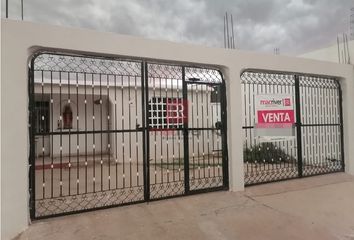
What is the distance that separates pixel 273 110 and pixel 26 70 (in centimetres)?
428

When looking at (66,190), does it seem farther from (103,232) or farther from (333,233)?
(333,233)

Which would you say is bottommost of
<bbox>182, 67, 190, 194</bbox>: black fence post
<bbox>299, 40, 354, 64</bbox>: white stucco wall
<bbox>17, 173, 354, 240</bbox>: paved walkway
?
<bbox>17, 173, 354, 240</bbox>: paved walkway

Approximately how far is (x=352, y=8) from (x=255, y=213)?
6.82 m

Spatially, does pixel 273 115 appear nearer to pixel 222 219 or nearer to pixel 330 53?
pixel 222 219

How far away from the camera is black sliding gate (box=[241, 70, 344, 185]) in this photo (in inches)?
209

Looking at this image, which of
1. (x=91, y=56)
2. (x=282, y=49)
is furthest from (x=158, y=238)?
(x=282, y=49)

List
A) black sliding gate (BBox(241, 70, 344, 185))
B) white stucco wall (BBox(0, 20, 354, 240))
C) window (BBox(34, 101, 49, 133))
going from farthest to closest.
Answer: black sliding gate (BBox(241, 70, 344, 185))
window (BBox(34, 101, 49, 133))
white stucco wall (BBox(0, 20, 354, 240))

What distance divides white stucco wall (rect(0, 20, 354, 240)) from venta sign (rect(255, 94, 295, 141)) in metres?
0.78

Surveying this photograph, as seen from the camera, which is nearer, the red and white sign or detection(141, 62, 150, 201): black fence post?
detection(141, 62, 150, 201): black fence post

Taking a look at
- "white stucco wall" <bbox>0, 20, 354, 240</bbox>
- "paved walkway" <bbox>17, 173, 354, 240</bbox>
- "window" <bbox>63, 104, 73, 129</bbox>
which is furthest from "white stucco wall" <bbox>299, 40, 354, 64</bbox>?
"window" <bbox>63, 104, 73, 129</bbox>

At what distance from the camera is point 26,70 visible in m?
3.04

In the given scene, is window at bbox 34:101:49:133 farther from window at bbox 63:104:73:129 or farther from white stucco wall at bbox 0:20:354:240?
window at bbox 63:104:73:129

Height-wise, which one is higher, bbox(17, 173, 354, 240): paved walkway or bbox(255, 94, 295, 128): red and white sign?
bbox(255, 94, 295, 128): red and white sign

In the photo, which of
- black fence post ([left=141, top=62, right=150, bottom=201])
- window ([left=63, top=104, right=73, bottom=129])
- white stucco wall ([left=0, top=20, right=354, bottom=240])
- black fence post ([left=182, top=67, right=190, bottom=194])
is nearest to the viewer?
white stucco wall ([left=0, top=20, right=354, bottom=240])
